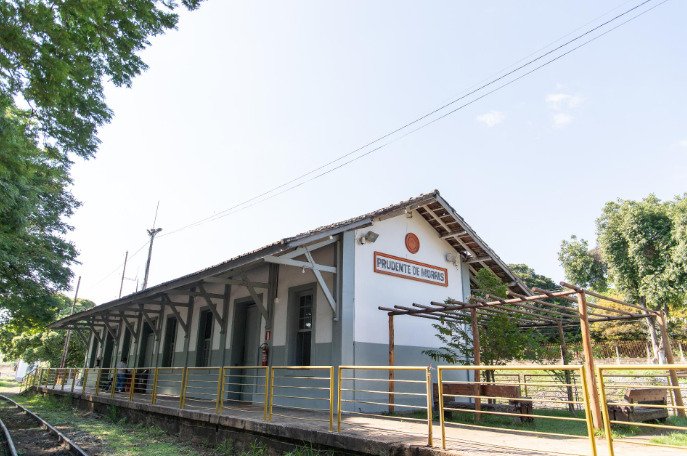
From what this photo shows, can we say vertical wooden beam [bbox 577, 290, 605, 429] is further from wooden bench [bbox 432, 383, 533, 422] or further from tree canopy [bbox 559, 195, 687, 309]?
tree canopy [bbox 559, 195, 687, 309]

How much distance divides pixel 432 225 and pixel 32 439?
10453 millimetres

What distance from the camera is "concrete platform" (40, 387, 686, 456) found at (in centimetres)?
504

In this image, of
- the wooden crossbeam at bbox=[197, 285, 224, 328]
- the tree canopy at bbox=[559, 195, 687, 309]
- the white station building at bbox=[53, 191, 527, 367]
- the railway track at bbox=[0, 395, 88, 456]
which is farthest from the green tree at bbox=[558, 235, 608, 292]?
the railway track at bbox=[0, 395, 88, 456]

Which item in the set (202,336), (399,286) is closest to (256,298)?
(399,286)

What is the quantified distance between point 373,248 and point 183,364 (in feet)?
25.2

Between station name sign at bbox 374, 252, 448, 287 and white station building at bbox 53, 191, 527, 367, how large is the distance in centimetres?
2

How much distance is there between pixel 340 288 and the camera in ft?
30.9

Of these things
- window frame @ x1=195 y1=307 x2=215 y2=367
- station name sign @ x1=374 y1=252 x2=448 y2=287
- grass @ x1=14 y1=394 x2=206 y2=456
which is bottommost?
grass @ x1=14 y1=394 x2=206 y2=456

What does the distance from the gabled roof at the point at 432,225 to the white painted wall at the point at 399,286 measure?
0.33 metres

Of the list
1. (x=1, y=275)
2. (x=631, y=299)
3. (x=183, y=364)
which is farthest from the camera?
(x=631, y=299)

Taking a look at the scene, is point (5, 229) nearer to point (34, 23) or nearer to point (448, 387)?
point (34, 23)

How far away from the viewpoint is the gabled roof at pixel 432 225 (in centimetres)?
856

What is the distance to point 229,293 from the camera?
12727 mm

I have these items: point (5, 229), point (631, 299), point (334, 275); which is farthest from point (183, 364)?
point (631, 299)
